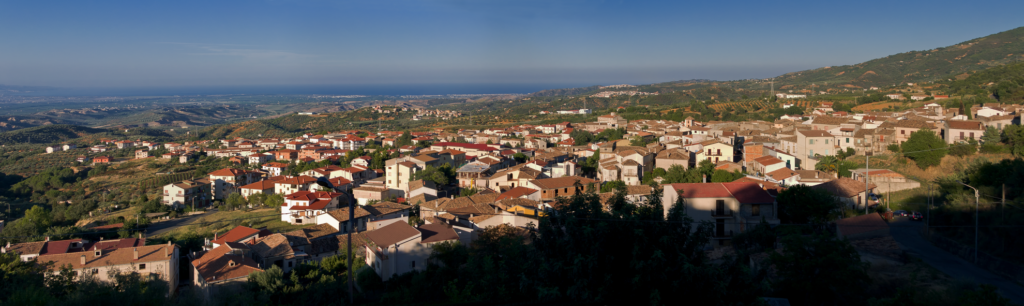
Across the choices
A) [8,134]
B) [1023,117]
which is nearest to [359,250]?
[1023,117]

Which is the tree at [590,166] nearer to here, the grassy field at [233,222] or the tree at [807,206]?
the tree at [807,206]

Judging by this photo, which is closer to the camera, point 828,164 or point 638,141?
point 828,164

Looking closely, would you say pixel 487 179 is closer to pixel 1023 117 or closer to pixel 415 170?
pixel 415 170

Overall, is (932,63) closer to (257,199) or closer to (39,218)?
(257,199)

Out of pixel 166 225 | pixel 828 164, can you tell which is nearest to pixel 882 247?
pixel 828 164

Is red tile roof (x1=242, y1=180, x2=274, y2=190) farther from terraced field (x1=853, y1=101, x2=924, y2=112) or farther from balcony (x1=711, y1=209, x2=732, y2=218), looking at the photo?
terraced field (x1=853, y1=101, x2=924, y2=112)

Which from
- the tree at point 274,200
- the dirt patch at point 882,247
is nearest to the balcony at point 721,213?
the dirt patch at point 882,247

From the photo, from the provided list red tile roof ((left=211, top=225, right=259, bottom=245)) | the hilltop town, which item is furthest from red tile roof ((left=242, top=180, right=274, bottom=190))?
red tile roof ((left=211, top=225, right=259, bottom=245))
